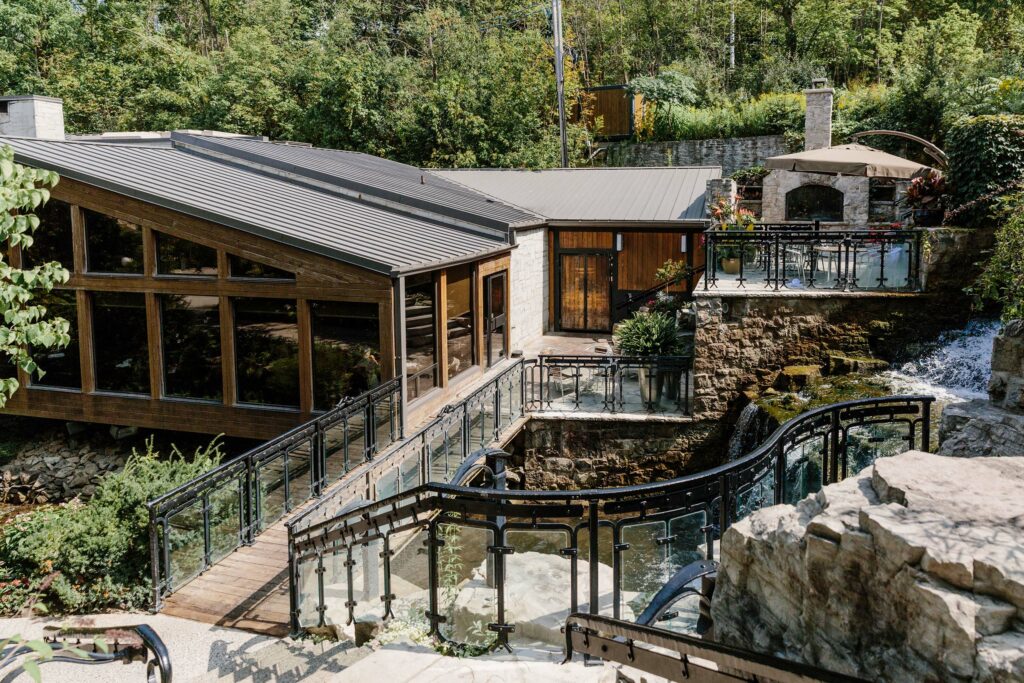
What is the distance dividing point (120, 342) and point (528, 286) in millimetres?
8305

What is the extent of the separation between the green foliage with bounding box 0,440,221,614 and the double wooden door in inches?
451

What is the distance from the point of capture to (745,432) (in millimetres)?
13008

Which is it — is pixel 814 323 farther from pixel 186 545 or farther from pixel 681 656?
pixel 681 656

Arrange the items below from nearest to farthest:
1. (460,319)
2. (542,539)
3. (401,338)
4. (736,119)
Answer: (542,539) → (401,338) → (460,319) → (736,119)

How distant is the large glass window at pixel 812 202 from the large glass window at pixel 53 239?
17.0m

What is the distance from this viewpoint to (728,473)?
17.1 feet

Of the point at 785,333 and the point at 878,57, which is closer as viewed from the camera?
the point at 785,333

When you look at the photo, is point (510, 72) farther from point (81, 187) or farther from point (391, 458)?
point (391, 458)

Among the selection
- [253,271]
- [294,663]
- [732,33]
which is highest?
[732,33]

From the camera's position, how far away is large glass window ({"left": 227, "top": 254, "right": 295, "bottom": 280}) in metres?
12.3

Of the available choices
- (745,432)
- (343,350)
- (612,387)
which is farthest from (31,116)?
(745,432)

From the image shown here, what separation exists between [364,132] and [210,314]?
20023 mm

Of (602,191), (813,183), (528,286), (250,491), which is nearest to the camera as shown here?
(250,491)

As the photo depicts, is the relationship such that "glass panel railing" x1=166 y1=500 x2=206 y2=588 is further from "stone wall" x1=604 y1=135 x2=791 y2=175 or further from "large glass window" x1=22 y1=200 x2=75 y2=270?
"stone wall" x1=604 y1=135 x2=791 y2=175
